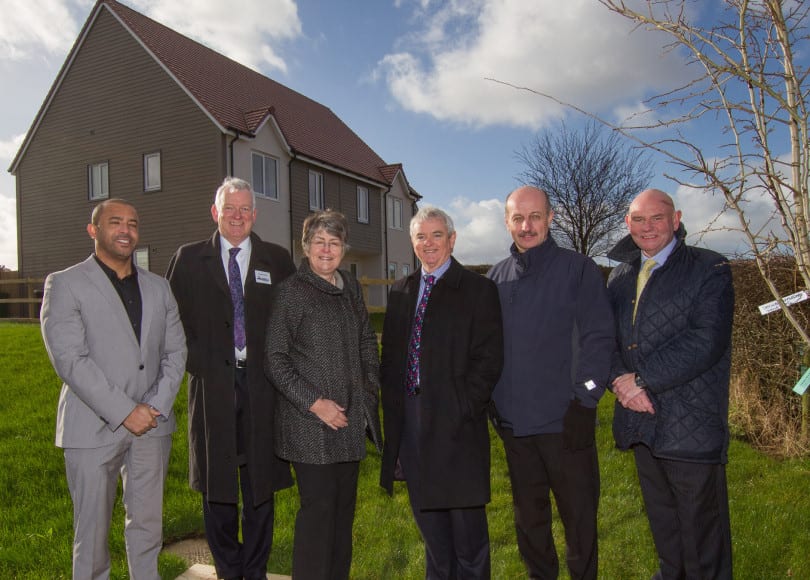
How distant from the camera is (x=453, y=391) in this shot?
3.52 meters

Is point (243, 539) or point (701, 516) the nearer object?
point (701, 516)

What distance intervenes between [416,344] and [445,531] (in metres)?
1.13

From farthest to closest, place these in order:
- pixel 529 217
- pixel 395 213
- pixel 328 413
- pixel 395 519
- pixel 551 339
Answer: pixel 395 213, pixel 395 519, pixel 529 217, pixel 551 339, pixel 328 413

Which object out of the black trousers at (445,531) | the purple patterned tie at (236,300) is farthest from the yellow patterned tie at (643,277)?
the purple patterned tie at (236,300)

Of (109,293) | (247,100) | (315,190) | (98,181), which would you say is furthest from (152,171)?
(109,293)

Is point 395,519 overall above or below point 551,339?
below

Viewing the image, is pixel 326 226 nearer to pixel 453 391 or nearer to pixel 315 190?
pixel 453 391

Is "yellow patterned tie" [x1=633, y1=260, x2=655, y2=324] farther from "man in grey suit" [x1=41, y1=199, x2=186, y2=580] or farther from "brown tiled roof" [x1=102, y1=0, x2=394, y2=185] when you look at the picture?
"brown tiled roof" [x1=102, y1=0, x2=394, y2=185]

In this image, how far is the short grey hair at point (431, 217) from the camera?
3678 mm

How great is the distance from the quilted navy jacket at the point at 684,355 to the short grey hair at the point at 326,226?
70.5 inches

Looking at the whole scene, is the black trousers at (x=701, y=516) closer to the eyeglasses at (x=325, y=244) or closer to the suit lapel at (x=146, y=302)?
the eyeglasses at (x=325, y=244)

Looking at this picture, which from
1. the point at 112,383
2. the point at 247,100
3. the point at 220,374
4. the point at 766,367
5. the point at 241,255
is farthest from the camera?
the point at 247,100

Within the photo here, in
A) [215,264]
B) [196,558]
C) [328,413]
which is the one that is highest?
[215,264]

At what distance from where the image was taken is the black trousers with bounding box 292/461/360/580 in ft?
11.0
